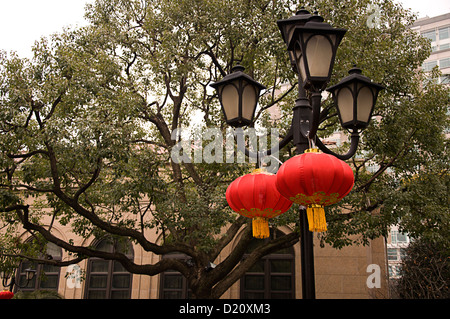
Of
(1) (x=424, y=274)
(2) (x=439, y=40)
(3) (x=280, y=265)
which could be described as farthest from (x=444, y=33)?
(3) (x=280, y=265)

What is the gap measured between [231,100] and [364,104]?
4.85 feet

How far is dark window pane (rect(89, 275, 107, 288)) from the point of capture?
14.2 metres

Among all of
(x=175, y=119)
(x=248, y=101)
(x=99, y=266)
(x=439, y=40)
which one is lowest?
(x=99, y=266)

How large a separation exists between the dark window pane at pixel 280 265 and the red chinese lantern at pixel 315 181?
10231 mm

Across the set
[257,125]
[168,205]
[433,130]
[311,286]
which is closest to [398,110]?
[433,130]

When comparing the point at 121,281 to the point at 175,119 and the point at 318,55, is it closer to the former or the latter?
the point at 175,119

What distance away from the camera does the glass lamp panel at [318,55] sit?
357cm

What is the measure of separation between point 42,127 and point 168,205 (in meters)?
3.22

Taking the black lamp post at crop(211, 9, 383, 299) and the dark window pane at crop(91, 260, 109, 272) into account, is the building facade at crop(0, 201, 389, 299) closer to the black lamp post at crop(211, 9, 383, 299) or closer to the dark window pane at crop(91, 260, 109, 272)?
the dark window pane at crop(91, 260, 109, 272)

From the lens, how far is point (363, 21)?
873 centimetres

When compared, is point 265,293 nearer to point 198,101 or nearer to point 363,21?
point 198,101

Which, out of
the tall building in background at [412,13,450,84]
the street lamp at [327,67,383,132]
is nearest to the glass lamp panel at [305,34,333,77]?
the street lamp at [327,67,383,132]

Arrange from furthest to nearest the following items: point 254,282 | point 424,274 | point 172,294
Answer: point 172,294
point 254,282
point 424,274

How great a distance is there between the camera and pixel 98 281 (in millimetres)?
14211
